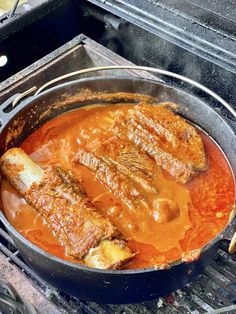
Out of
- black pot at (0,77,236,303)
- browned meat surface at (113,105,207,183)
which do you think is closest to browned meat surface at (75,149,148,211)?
browned meat surface at (113,105,207,183)

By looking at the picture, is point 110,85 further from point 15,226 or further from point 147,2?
point 15,226

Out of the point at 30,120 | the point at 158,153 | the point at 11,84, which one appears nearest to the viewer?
the point at 158,153

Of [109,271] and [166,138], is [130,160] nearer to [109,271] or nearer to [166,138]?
[166,138]

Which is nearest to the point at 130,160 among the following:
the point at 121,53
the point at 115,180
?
the point at 115,180

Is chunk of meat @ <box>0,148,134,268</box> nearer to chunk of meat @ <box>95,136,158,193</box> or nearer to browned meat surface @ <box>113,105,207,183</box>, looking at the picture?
chunk of meat @ <box>95,136,158,193</box>

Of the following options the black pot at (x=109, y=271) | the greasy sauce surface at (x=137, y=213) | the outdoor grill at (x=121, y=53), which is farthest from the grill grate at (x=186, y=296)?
the greasy sauce surface at (x=137, y=213)

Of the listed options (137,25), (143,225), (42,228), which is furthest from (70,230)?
(137,25)
